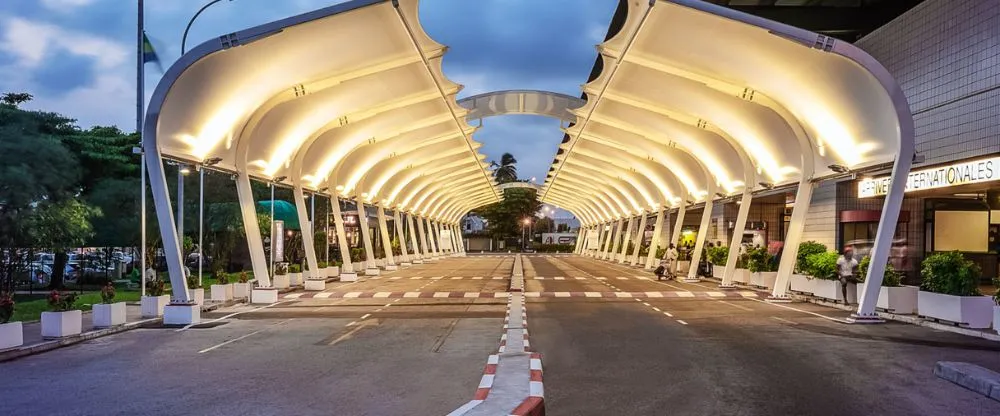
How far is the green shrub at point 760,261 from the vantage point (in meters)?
29.8

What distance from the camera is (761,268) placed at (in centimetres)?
2994

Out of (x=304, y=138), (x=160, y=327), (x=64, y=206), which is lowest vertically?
(x=160, y=327)

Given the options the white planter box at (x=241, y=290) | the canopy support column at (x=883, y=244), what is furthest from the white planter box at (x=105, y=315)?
the canopy support column at (x=883, y=244)

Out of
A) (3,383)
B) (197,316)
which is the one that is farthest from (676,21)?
(3,383)

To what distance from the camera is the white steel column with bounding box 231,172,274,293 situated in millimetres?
23531

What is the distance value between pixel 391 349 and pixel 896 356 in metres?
8.30

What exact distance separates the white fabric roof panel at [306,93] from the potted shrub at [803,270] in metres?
13.7

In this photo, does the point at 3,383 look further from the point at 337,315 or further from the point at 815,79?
the point at 815,79

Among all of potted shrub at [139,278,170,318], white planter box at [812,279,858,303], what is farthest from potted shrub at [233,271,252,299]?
white planter box at [812,279,858,303]

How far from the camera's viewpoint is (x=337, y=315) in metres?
20.0

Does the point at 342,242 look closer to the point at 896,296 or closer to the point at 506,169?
the point at 896,296

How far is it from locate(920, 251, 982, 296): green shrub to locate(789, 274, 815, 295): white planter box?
703 cm

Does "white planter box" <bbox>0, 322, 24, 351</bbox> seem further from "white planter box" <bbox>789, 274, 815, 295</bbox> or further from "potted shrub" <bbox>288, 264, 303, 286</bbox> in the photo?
"white planter box" <bbox>789, 274, 815, 295</bbox>

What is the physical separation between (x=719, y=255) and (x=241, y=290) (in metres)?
22.9
